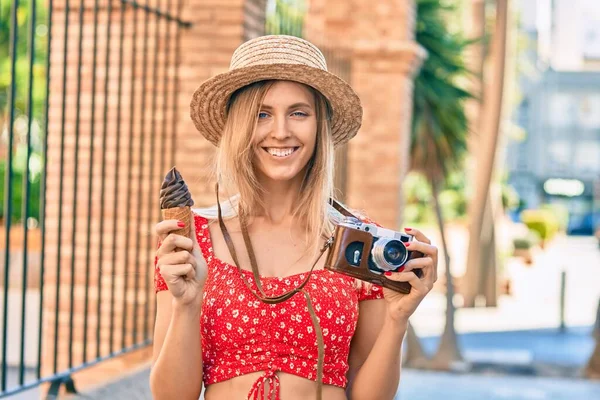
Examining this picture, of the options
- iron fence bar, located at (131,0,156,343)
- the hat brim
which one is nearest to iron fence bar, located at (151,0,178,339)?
iron fence bar, located at (131,0,156,343)

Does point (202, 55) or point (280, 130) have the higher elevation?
point (202, 55)

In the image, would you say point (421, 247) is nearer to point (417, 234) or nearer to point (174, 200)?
point (417, 234)

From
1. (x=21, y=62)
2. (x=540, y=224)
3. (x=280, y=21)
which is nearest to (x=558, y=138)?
(x=540, y=224)

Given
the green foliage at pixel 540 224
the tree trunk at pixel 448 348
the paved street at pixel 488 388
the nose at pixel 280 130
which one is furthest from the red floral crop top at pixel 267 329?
the green foliage at pixel 540 224

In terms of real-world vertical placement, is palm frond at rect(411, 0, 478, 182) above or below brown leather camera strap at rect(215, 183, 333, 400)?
above

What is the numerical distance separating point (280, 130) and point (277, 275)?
14.2 inches

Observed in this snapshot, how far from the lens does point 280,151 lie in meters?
2.60

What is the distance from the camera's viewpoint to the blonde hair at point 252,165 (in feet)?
8.55

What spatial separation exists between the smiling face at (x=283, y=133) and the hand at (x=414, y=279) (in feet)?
1.17

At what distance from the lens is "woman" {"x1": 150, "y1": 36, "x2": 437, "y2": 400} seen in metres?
2.48

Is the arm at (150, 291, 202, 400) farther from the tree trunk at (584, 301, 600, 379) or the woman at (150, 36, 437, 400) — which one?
the tree trunk at (584, 301, 600, 379)

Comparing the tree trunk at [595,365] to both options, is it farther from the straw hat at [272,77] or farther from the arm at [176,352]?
the arm at [176,352]

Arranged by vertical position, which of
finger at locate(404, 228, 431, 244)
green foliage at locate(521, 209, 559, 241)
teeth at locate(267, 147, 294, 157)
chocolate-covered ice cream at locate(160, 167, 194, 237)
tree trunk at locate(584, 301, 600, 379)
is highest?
teeth at locate(267, 147, 294, 157)

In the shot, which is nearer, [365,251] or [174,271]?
[174,271]
